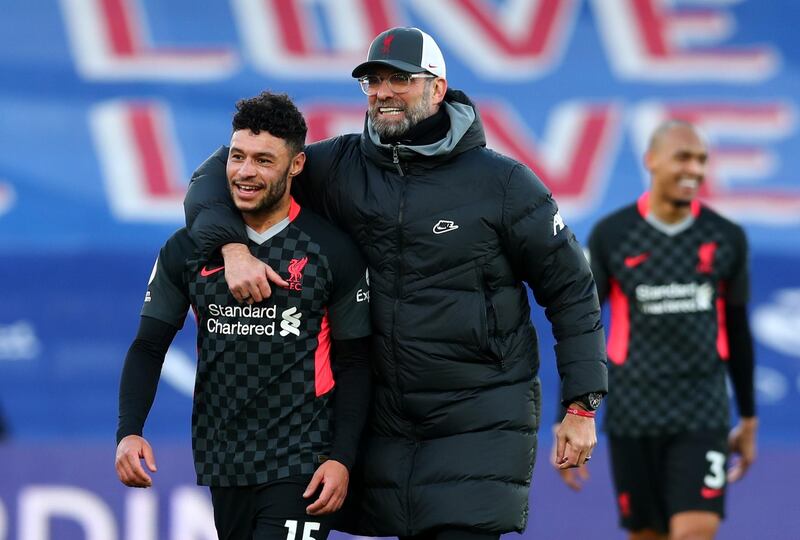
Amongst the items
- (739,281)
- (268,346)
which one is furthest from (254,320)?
(739,281)

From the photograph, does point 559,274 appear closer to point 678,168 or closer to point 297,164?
point 297,164

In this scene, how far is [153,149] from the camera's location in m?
9.21

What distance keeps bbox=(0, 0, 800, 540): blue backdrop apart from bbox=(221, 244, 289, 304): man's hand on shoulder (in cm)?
439

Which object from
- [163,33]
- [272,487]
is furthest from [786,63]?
[272,487]

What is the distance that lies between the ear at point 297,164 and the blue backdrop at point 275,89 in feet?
14.0

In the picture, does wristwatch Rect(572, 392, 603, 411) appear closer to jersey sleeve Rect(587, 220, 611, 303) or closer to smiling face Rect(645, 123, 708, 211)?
jersey sleeve Rect(587, 220, 611, 303)

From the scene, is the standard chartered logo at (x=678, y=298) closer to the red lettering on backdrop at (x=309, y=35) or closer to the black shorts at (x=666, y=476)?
the black shorts at (x=666, y=476)

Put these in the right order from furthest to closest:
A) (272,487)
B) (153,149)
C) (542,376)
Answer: (153,149), (542,376), (272,487)

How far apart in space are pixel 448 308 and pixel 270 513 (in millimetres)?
760

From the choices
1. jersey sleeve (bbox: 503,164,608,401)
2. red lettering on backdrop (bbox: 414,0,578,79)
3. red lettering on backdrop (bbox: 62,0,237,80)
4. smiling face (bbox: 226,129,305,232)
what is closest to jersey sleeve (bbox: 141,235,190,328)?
smiling face (bbox: 226,129,305,232)

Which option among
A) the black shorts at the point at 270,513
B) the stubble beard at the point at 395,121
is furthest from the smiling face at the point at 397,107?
the black shorts at the point at 270,513

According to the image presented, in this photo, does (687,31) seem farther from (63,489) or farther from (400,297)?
(400,297)

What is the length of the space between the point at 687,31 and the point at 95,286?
3645mm

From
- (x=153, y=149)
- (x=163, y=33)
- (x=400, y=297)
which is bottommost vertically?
(x=400, y=297)
